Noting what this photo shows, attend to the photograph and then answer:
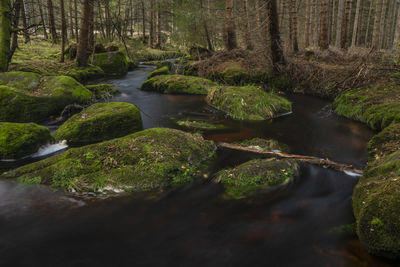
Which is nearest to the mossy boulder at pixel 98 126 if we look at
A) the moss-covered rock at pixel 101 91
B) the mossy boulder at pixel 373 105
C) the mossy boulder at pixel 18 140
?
the mossy boulder at pixel 18 140

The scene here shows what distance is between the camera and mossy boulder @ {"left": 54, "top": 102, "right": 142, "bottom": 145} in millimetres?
7027

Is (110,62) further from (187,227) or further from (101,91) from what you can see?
(187,227)

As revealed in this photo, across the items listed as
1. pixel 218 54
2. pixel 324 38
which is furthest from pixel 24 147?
pixel 324 38

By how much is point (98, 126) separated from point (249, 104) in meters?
5.00

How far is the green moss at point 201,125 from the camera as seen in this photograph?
824 cm

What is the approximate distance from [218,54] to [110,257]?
1366 centimetres

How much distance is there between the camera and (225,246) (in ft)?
11.7

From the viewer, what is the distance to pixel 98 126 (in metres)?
7.12

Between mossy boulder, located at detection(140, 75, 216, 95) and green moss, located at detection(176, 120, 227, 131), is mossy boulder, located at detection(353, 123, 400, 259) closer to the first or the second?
green moss, located at detection(176, 120, 227, 131)

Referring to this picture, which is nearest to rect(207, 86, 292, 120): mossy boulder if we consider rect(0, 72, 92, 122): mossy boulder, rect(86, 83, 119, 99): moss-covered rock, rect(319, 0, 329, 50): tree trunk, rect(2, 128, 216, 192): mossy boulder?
rect(2, 128, 216, 192): mossy boulder

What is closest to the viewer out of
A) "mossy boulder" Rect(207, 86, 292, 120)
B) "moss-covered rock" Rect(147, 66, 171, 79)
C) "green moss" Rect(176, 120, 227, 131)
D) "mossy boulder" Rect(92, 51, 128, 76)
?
"green moss" Rect(176, 120, 227, 131)

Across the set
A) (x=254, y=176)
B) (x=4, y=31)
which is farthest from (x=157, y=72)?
(x=254, y=176)

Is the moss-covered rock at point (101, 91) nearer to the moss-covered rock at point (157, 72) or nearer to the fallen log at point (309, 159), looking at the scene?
the moss-covered rock at point (157, 72)

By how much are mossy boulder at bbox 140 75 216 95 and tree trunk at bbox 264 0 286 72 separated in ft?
9.66
